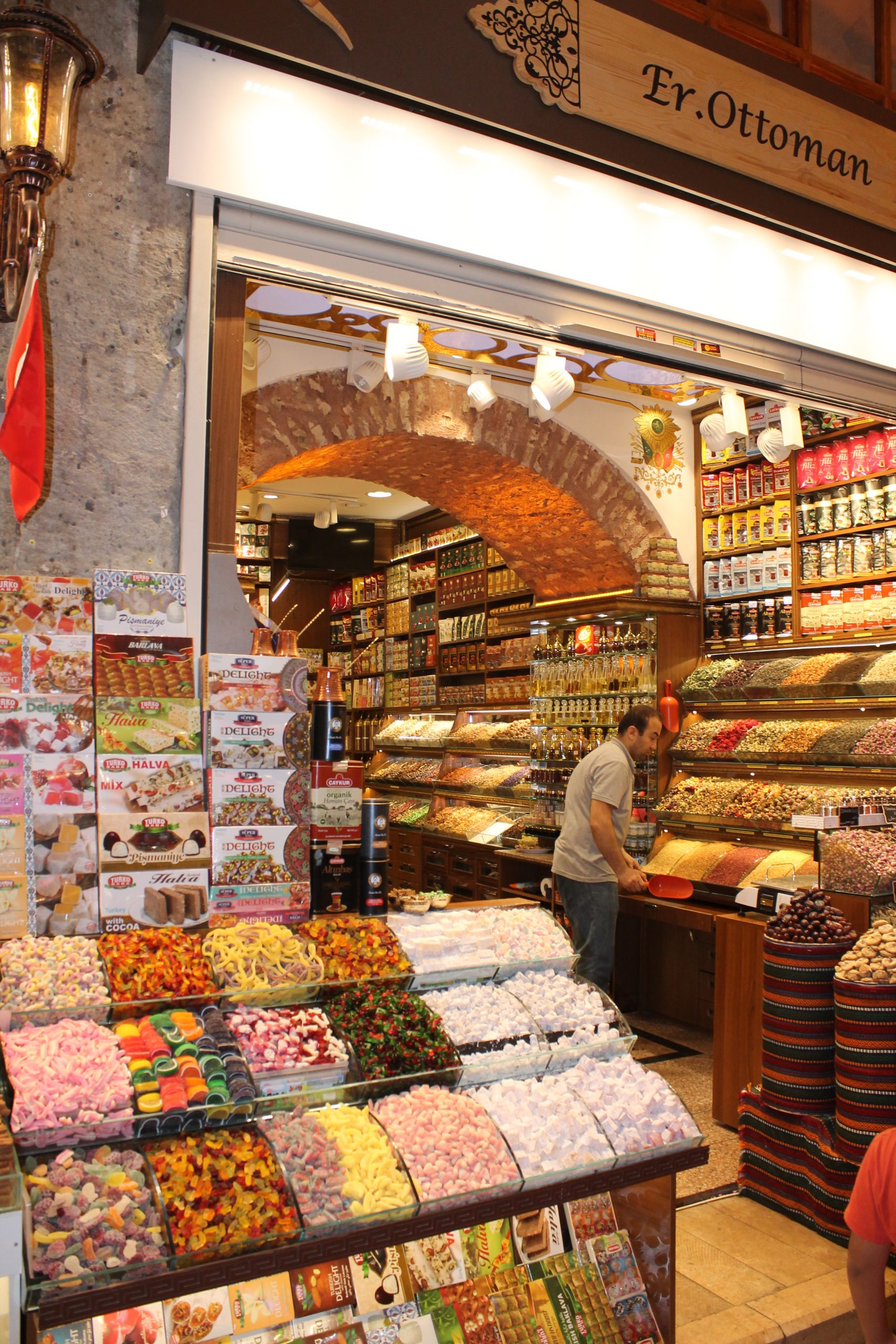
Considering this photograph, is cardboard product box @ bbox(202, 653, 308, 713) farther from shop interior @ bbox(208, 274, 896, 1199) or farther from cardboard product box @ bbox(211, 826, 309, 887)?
shop interior @ bbox(208, 274, 896, 1199)

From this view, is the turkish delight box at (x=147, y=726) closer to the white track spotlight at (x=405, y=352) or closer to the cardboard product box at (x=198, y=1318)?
the cardboard product box at (x=198, y=1318)

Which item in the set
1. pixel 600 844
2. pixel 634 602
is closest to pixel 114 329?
pixel 600 844

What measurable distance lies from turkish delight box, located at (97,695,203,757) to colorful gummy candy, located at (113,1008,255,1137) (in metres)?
0.64

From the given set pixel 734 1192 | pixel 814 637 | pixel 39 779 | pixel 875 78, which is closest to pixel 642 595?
pixel 814 637

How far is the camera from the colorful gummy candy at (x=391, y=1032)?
82.0 inches

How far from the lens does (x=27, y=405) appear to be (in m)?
2.31

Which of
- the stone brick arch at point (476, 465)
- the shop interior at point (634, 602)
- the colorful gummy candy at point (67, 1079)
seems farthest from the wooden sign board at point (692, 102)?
the colorful gummy candy at point (67, 1079)

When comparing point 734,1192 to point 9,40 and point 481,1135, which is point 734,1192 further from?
point 9,40

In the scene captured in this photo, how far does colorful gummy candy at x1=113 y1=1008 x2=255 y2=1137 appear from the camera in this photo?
1.82 m

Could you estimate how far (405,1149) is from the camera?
1.94 meters

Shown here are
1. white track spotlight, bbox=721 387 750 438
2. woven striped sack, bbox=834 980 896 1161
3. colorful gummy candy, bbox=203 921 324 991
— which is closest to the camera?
colorful gummy candy, bbox=203 921 324 991

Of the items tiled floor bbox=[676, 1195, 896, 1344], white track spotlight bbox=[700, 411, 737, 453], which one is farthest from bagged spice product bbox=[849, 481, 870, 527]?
tiled floor bbox=[676, 1195, 896, 1344]

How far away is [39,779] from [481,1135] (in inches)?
49.3

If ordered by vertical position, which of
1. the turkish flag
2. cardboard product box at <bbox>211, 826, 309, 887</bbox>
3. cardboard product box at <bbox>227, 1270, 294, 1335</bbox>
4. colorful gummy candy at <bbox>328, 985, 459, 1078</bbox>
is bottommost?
cardboard product box at <bbox>227, 1270, 294, 1335</bbox>
